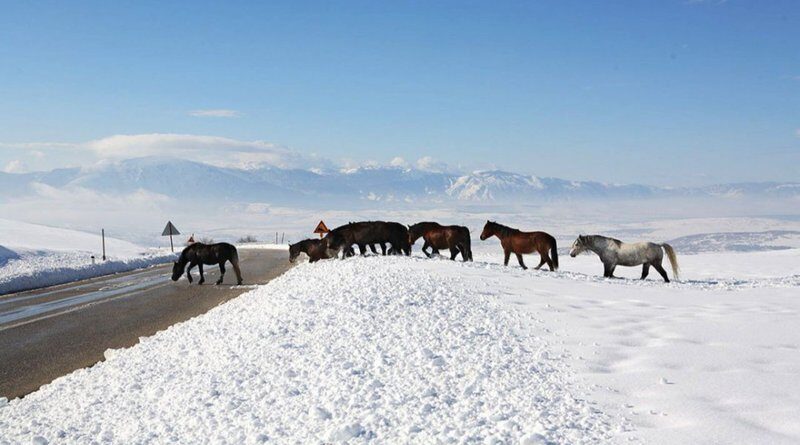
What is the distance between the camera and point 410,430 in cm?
470

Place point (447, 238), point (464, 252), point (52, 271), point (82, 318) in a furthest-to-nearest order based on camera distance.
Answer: point (52, 271)
point (464, 252)
point (447, 238)
point (82, 318)

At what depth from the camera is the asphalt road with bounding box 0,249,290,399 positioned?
8312 mm

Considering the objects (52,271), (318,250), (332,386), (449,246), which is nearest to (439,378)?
(332,386)

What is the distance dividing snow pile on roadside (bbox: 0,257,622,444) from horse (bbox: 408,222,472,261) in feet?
36.3

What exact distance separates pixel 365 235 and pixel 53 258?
22.3 m

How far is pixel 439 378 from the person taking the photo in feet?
19.2

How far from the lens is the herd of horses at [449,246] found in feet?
58.5

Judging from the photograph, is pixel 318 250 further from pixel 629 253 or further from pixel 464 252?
pixel 629 253

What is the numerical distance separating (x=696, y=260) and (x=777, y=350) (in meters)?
24.3

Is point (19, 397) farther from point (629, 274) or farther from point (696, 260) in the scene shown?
point (696, 260)

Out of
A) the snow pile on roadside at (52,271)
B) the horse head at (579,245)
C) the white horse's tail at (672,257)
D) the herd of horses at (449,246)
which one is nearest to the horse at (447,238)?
the herd of horses at (449,246)

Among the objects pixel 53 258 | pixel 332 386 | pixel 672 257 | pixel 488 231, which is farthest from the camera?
pixel 53 258

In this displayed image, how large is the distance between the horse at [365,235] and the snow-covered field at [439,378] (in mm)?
10885

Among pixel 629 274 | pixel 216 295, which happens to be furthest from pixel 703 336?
pixel 629 274
